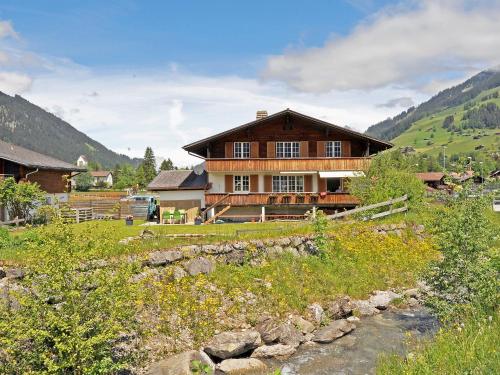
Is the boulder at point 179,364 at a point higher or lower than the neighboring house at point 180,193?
lower

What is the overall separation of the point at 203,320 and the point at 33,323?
7.30 metres

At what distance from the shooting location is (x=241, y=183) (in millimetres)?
36094

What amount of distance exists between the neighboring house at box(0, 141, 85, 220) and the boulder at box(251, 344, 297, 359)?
2253 cm

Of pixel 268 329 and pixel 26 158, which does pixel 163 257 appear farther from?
pixel 26 158

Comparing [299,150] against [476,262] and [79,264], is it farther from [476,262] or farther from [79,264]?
[79,264]

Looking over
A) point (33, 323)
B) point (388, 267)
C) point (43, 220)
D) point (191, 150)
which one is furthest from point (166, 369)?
point (191, 150)

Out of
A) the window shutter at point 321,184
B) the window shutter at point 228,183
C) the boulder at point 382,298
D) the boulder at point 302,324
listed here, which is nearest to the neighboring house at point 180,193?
the window shutter at point 228,183

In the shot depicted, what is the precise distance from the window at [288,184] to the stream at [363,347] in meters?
17.9

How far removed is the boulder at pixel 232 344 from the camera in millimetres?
14680

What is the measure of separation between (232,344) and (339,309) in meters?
5.84

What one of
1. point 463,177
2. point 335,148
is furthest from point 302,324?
point 335,148

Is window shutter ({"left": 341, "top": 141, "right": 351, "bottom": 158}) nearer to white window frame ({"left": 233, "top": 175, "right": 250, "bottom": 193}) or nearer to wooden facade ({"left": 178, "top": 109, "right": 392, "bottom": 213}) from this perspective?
wooden facade ({"left": 178, "top": 109, "right": 392, "bottom": 213})

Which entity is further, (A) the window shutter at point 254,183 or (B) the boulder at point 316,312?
(A) the window shutter at point 254,183

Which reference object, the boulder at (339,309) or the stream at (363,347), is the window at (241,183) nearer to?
the boulder at (339,309)
